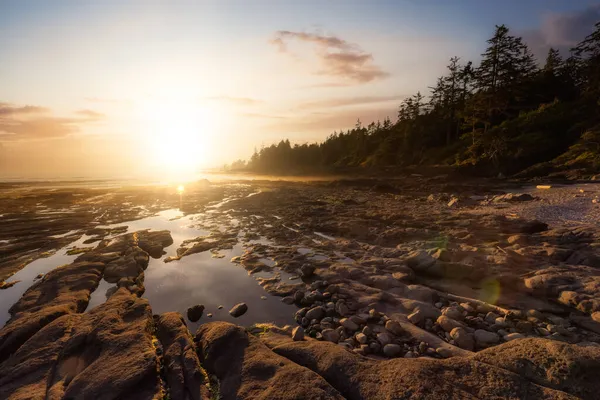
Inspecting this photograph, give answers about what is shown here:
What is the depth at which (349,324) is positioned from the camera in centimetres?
636

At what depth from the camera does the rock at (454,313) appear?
6.48 meters

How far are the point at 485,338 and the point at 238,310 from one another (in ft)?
19.3

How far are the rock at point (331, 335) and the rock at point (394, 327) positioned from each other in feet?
3.81

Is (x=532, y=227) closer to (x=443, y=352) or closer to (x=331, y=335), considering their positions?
(x=443, y=352)

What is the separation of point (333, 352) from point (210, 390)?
81.1 inches

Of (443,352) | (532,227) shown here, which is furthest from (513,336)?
(532,227)

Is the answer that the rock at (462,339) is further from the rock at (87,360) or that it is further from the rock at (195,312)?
the rock at (195,312)

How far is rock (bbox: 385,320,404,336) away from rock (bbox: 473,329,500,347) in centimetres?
148

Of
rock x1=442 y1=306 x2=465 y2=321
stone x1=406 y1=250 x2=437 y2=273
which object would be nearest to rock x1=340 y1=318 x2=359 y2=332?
rock x1=442 y1=306 x2=465 y2=321

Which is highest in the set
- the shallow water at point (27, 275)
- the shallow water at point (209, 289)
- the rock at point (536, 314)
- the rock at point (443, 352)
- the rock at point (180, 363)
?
the rock at point (180, 363)

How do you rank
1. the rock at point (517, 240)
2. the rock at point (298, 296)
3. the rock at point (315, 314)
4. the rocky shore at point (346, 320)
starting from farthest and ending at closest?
the rock at point (517, 240)
the rock at point (298, 296)
the rock at point (315, 314)
the rocky shore at point (346, 320)

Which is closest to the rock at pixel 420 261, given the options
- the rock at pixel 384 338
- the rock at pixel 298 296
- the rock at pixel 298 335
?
the rock at pixel 298 296

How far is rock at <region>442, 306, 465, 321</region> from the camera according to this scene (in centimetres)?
648

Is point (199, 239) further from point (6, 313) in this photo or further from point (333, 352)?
point (333, 352)
